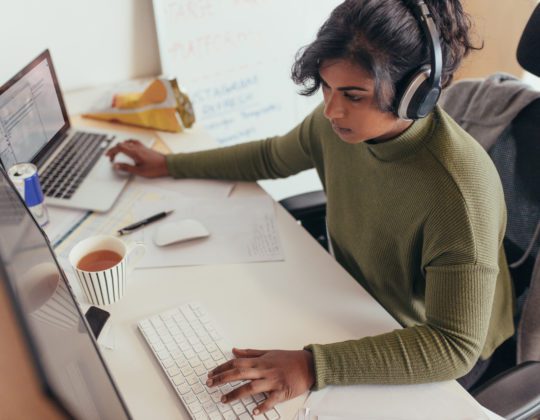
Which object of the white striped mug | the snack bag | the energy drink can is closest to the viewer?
the white striped mug

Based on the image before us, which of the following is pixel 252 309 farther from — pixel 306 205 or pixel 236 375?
pixel 306 205

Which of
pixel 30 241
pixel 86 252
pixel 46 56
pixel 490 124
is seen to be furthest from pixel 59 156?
pixel 490 124

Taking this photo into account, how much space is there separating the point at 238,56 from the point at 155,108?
1.41 ft

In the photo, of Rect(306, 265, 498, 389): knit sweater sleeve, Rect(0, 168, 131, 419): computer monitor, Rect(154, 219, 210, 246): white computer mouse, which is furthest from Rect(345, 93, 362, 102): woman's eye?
Rect(0, 168, 131, 419): computer monitor

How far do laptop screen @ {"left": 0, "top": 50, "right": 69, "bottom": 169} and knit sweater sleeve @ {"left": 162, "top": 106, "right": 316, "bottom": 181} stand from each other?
293 millimetres

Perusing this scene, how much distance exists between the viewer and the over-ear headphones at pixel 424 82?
72 cm

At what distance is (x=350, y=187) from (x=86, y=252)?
1.66 ft

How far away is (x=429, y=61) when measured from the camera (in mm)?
755

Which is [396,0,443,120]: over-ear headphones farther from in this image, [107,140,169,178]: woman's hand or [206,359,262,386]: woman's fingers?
[107,140,169,178]: woman's hand

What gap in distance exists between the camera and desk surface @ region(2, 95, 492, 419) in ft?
2.46

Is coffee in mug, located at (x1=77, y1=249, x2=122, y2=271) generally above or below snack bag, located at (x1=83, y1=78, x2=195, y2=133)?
below

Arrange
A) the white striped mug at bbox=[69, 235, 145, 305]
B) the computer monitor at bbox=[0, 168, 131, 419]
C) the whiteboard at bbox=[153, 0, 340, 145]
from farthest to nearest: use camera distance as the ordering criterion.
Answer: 1. the whiteboard at bbox=[153, 0, 340, 145]
2. the white striped mug at bbox=[69, 235, 145, 305]
3. the computer monitor at bbox=[0, 168, 131, 419]

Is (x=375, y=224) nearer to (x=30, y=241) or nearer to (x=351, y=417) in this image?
(x=351, y=417)

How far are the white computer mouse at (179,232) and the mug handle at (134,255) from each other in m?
0.06
